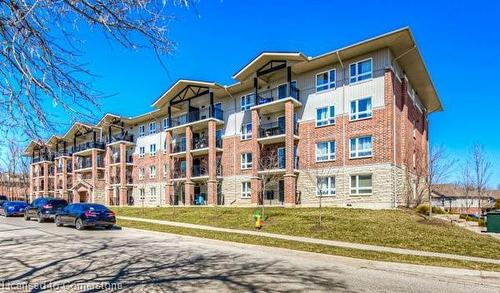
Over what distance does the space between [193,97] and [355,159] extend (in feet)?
62.1

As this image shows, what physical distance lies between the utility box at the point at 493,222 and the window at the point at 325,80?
1412 cm

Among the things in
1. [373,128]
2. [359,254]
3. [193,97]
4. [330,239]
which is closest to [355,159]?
[373,128]

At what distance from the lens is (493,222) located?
19.2 metres

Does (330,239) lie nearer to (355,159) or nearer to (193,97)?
(355,159)

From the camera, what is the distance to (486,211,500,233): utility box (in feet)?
62.3

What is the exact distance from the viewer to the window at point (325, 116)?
28.7m

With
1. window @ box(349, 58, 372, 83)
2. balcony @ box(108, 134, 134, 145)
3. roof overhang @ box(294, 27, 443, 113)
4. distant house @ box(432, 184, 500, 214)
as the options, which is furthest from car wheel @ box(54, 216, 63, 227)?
distant house @ box(432, 184, 500, 214)

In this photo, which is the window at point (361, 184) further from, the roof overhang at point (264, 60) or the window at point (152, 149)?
the window at point (152, 149)

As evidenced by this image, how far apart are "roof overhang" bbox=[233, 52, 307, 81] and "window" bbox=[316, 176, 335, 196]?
9476 millimetres

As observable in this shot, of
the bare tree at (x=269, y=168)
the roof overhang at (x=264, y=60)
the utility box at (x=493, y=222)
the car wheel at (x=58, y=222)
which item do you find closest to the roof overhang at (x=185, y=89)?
the roof overhang at (x=264, y=60)

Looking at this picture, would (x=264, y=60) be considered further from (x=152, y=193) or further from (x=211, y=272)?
(x=211, y=272)

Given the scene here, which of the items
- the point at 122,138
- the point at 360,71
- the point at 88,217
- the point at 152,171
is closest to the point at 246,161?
the point at 360,71

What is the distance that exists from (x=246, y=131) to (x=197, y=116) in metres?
7.26

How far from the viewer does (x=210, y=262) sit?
1020 cm
